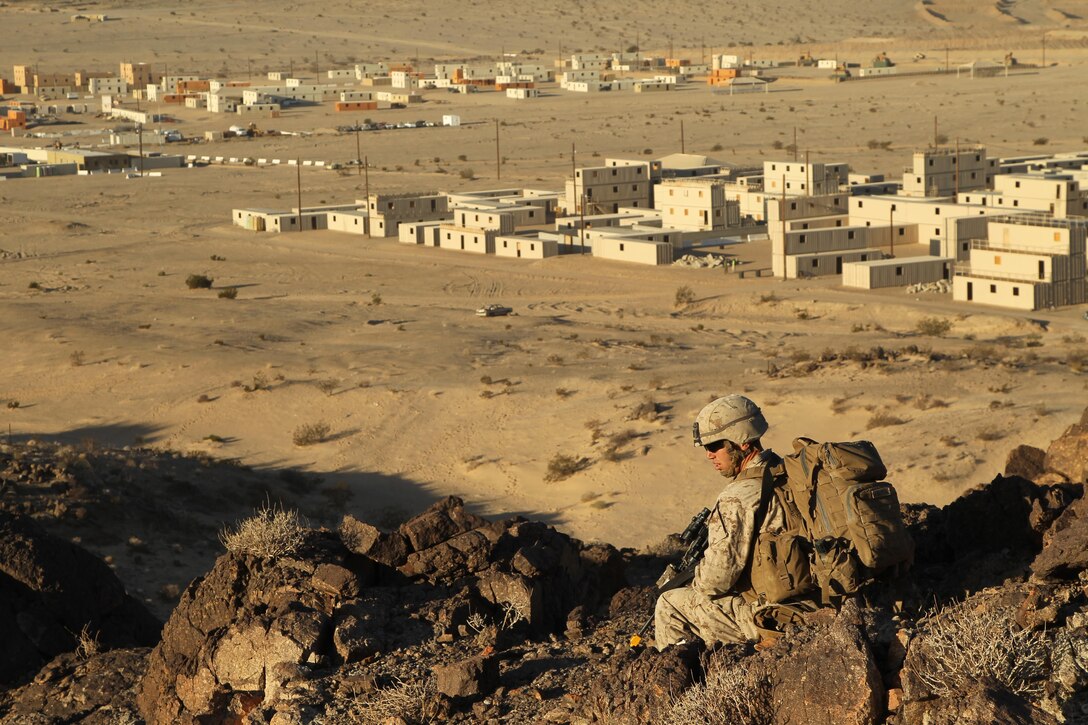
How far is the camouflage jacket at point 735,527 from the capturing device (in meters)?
5.78

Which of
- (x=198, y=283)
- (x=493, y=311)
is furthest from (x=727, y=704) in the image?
(x=198, y=283)

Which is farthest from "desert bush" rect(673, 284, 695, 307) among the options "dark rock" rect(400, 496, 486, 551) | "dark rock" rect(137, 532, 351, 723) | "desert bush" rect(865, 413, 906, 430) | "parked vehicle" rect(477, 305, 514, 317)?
"dark rock" rect(137, 532, 351, 723)

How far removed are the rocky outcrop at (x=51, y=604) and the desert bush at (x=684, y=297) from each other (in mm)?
29680

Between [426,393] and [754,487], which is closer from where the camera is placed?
[754,487]

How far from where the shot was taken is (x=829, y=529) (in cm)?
572

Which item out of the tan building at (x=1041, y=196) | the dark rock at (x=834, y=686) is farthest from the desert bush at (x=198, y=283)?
the dark rock at (x=834, y=686)

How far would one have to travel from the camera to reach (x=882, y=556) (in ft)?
18.7

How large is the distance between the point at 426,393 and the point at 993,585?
770 inches

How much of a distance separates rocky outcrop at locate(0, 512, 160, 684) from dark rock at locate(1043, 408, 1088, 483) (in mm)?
5897

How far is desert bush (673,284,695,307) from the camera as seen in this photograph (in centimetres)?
3894

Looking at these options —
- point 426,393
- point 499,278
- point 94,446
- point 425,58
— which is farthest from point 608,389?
point 425,58

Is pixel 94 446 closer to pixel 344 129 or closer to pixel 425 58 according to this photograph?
pixel 344 129

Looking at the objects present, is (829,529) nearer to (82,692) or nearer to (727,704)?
(727,704)

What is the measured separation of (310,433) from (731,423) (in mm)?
18471
